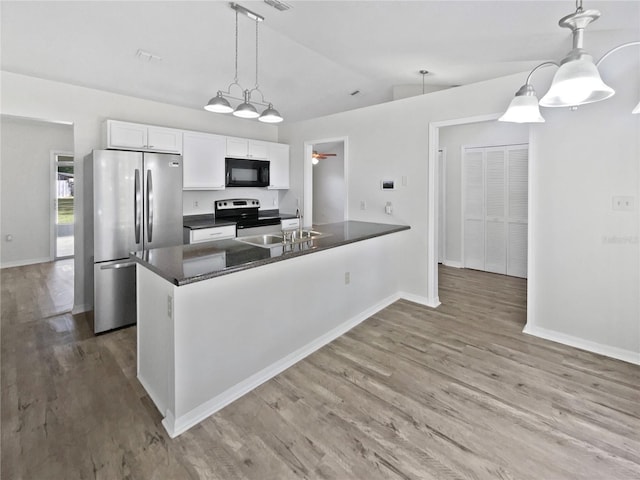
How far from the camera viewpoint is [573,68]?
148cm

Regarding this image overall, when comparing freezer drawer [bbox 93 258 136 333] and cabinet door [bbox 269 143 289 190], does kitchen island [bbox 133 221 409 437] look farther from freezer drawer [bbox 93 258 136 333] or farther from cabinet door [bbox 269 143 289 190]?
cabinet door [bbox 269 143 289 190]

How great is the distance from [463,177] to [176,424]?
5.42m

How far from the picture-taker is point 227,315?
2080mm

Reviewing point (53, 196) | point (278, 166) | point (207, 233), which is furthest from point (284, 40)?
point (53, 196)

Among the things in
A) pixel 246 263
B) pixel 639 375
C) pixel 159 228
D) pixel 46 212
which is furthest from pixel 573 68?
pixel 46 212

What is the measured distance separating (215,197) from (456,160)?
162 inches

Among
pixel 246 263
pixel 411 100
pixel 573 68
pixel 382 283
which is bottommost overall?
pixel 382 283

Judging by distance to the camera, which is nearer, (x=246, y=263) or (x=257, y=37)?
(x=246, y=263)

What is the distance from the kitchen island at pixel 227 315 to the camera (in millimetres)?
1865

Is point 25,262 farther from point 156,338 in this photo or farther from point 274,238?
point 156,338

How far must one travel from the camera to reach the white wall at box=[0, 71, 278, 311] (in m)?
3.26

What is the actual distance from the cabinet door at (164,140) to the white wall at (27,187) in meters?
3.19

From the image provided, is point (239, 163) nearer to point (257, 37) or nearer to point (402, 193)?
point (257, 37)

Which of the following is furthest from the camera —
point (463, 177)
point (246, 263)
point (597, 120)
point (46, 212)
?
point (46, 212)
